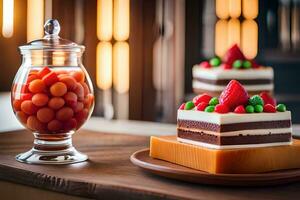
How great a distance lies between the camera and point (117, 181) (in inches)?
46.9

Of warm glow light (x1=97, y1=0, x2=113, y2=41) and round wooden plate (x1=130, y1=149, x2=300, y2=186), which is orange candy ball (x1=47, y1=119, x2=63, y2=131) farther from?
warm glow light (x1=97, y1=0, x2=113, y2=41)

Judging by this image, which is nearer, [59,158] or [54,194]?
[54,194]

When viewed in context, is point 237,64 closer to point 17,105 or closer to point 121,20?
point 17,105

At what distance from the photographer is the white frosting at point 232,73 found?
2.55 m

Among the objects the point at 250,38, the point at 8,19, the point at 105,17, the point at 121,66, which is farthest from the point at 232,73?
the point at 8,19

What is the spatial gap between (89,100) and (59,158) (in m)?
0.16

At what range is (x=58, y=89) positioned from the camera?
1405mm

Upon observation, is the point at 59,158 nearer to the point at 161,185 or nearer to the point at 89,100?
the point at 89,100

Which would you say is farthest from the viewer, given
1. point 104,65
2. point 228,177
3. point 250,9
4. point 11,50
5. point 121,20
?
point 11,50

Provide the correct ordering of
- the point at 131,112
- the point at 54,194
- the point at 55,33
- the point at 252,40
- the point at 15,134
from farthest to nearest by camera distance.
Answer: the point at 131,112
the point at 252,40
the point at 15,134
the point at 55,33
the point at 54,194

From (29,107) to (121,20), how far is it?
3953 mm

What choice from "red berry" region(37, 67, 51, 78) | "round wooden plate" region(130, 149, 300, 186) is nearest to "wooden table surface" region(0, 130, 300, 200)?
"round wooden plate" region(130, 149, 300, 186)

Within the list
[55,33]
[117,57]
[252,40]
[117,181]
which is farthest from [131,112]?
[117,181]

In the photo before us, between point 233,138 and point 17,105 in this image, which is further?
point 17,105
